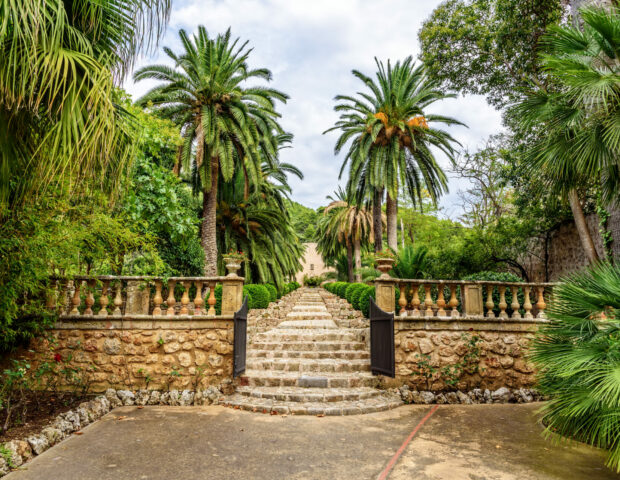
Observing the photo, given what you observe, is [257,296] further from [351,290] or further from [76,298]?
[76,298]

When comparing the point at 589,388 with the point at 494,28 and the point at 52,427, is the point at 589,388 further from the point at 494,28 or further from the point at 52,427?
the point at 494,28

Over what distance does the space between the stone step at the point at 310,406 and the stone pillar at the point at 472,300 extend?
85.7 inches

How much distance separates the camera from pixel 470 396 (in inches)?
264

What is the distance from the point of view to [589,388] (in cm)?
355

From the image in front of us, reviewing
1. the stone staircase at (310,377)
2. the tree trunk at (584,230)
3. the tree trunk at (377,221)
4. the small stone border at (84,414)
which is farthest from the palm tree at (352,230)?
the small stone border at (84,414)

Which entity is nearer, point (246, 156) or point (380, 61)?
point (246, 156)

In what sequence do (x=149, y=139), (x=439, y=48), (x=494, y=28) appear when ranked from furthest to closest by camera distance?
(x=439, y=48)
(x=494, y=28)
(x=149, y=139)

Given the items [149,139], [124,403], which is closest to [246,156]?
[149,139]

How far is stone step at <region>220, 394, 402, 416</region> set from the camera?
573 cm

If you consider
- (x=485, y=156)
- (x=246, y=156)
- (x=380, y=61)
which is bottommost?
(x=246, y=156)

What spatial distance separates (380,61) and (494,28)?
5692 millimetres

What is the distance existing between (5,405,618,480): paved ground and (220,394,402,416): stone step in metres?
0.18

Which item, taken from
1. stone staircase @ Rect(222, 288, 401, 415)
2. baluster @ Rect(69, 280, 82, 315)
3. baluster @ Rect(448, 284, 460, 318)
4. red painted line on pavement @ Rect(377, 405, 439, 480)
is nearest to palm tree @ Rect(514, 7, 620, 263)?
baluster @ Rect(448, 284, 460, 318)

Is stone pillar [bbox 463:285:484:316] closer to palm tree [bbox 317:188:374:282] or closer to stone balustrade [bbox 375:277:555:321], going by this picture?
stone balustrade [bbox 375:277:555:321]
